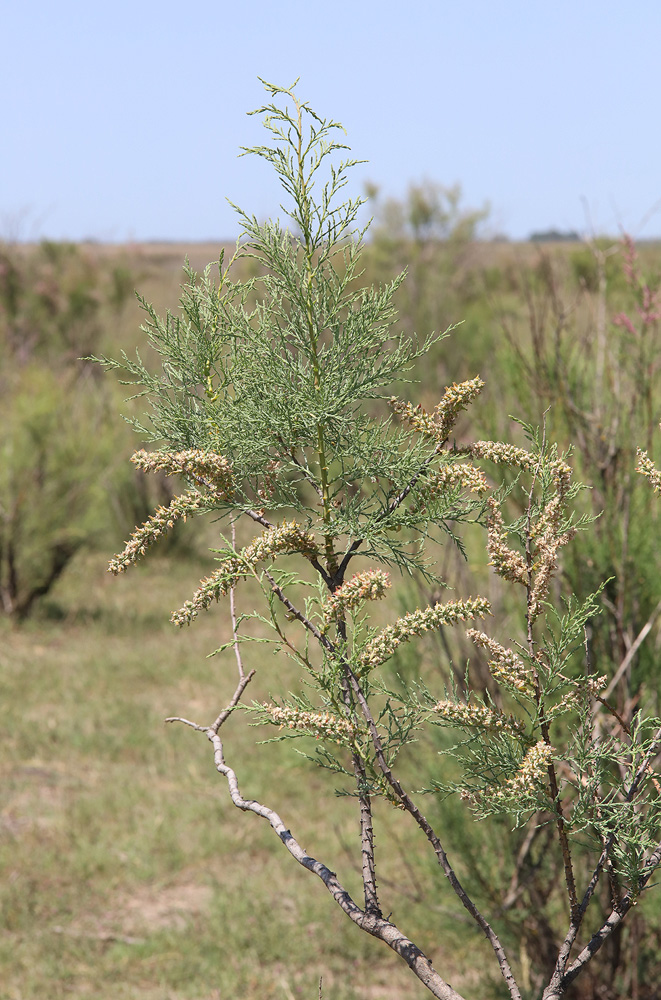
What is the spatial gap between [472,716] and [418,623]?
0.17 m

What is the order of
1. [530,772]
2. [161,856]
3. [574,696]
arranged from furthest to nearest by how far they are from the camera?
[161,856] < [574,696] < [530,772]

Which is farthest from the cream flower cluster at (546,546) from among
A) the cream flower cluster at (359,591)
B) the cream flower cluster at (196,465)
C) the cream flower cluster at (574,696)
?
the cream flower cluster at (196,465)

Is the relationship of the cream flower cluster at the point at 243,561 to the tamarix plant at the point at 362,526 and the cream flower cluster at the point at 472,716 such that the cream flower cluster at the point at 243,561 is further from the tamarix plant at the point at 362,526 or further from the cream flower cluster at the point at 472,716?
the cream flower cluster at the point at 472,716

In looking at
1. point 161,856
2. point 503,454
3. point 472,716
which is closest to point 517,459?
point 503,454

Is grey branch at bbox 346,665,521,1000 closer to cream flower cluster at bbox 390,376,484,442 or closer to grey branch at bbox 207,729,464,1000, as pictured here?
grey branch at bbox 207,729,464,1000

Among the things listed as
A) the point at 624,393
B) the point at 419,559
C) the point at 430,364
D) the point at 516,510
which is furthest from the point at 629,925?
the point at 430,364

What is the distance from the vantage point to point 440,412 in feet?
4.32

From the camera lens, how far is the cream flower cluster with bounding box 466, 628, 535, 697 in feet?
4.09

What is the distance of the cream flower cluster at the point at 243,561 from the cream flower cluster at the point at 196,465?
102 mm

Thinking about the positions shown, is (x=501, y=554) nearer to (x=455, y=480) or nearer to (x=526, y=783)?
(x=455, y=480)

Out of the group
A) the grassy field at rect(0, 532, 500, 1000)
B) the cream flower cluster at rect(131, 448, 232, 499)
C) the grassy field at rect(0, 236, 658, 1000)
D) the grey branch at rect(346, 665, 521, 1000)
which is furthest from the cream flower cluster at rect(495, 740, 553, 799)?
the grassy field at rect(0, 532, 500, 1000)

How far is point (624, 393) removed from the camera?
3752 millimetres

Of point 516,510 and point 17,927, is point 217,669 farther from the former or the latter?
point 516,510

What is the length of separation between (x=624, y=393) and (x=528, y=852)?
191 cm
